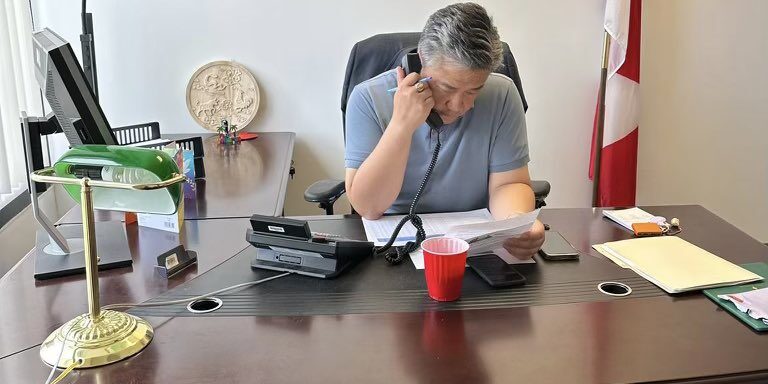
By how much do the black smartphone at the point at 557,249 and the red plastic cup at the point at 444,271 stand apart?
27 cm

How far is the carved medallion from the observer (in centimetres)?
279

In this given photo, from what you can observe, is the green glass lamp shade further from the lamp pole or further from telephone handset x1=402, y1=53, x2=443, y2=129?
telephone handset x1=402, y1=53, x2=443, y2=129

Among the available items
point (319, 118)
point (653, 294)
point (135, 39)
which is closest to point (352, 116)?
point (653, 294)

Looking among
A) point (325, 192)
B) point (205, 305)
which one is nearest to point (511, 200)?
point (325, 192)

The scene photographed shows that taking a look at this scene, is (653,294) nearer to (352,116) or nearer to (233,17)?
(352,116)

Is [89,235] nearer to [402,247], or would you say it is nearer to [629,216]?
[402,247]

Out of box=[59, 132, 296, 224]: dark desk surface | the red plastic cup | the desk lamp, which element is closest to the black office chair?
box=[59, 132, 296, 224]: dark desk surface

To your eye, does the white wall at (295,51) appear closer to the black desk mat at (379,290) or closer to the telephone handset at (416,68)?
the telephone handset at (416,68)

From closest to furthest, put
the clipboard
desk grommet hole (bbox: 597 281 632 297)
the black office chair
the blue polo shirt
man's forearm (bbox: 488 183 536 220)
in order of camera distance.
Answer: the clipboard, desk grommet hole (bbox: 597 281 632 297), man's forearm (bbox: 488 183 536 220), the blue polo shirt, the black office chair

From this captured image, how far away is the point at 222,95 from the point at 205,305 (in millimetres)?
1777

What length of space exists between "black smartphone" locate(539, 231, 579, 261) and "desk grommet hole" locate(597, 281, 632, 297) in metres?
0.13

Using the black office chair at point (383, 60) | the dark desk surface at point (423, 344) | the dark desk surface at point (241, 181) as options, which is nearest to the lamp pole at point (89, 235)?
the dark desk surface at point (423, 344)

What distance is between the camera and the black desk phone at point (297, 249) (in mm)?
1296

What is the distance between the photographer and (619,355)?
1021 millimetres
